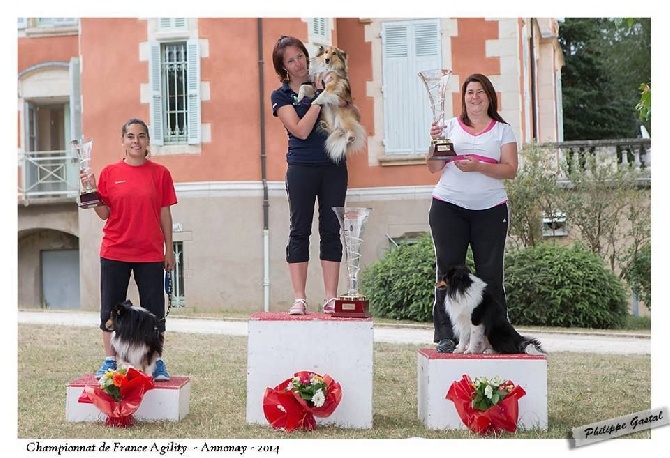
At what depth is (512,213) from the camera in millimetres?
10133

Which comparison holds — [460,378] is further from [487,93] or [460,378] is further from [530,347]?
[487,93]

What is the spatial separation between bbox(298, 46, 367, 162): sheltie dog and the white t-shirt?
44 cm

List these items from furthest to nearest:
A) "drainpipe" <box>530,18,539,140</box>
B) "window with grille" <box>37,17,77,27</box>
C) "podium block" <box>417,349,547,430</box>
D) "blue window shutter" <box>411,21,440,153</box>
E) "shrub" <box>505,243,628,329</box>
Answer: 1. "window with grille" <box>37,17,77,27</box>
2. "drainpipe" <box>530,18,539,140</box>
3. "blue window shutter" <box>411,21,440,153</box>
4. "shrub" <box>505,243,628,329</box>
5. "podium block" <box>417,349,547,430</box>

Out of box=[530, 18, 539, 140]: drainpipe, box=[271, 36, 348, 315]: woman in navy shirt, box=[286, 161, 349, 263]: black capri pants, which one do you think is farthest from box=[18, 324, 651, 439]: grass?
box=[530, 18, 539, 140]: drainpipe

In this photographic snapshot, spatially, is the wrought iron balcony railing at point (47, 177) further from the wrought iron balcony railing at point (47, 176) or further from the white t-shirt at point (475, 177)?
the white t-shirt at point (475, 177)

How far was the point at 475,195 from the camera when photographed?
423 cm

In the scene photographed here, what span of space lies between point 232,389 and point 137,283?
124 cm

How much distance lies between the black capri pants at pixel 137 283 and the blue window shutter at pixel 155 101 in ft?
20.0

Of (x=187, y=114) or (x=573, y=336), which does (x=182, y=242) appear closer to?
(x=187, y=114)

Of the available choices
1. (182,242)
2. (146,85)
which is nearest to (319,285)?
(182,242)

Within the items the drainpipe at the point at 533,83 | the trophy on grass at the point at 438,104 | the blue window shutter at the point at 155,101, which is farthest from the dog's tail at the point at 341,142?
the drainpipe at the point at 533,83

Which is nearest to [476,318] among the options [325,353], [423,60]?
[325,353]

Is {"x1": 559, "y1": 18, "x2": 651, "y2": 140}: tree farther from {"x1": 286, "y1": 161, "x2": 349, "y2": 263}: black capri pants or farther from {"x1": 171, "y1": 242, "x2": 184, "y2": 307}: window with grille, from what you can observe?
{"x1": 286, "y1": 161, "x2": 349, "y2": 263}: black capri pants

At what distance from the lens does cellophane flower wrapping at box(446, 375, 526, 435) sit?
3951 millimetres
